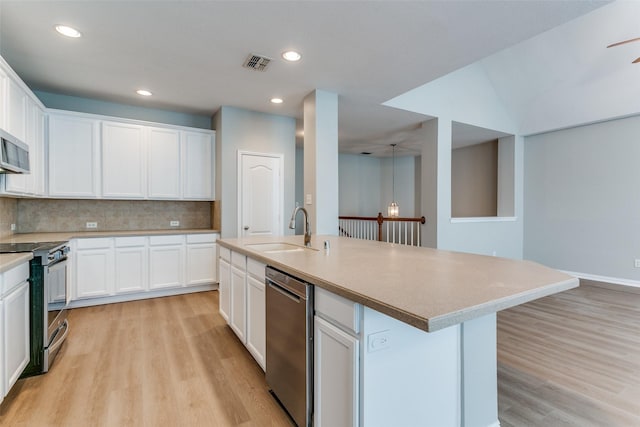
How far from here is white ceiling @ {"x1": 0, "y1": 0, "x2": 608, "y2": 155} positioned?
2229mm

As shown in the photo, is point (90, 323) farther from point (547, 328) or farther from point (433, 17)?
point (547, 328)

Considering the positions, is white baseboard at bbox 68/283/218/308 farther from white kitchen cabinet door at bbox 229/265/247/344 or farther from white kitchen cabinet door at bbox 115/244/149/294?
white kitchen cabinet door at bbox 229/265/247/344

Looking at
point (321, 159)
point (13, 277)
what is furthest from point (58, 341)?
point (321, 159)

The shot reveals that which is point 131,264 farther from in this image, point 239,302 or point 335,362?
point 335,362

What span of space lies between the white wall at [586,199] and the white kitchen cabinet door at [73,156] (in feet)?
24.3

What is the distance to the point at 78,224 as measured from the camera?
4.16m

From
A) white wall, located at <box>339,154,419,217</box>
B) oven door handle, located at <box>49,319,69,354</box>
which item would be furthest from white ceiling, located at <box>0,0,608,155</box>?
white wall, located at <box>339,154,419,217</box>

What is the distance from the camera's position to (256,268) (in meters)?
2.20

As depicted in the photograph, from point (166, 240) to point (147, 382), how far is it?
7.61ft

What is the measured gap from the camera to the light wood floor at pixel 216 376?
5.93ft

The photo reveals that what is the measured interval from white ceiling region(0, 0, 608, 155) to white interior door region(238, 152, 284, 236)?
3.14ft

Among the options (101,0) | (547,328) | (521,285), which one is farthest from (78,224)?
(547,328)

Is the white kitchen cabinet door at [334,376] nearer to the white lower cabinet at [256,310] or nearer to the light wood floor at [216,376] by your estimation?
the light wood floor at [216,376]

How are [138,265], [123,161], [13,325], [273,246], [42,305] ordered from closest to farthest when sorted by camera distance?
[13,325] → [42,305] → [273,246] → [138,265] → [123,161]
